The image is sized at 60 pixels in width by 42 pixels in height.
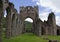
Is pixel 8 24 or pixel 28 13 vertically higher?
pixel 28 13

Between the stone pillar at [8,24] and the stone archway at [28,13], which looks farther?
the stone archway at [28,13]

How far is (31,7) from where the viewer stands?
1863 inches

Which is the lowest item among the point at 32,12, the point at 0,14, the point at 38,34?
the point at 38,34

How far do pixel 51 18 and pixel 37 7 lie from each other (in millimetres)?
7033

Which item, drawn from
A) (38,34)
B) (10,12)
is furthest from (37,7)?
(10,12)

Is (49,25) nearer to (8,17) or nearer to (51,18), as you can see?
(51,18)

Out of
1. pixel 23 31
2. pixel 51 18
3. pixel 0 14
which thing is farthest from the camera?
pixel 23 31

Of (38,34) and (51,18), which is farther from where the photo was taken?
(51,18)

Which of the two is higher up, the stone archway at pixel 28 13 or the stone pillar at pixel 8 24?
the stone archway at pixel 28 13

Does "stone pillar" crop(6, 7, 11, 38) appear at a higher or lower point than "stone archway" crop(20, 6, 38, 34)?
lower

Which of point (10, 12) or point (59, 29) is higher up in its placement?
point (10, 12)

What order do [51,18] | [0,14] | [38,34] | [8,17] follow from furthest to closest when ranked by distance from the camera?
1. [51,18]
2. [38,34]
3. [8,17]
4. [0,14]

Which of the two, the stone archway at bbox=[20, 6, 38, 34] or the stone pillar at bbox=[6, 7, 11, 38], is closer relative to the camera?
the stone pillar at bbox=[6, 7, 11, 38]

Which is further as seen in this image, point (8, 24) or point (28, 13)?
point (28, 13)
